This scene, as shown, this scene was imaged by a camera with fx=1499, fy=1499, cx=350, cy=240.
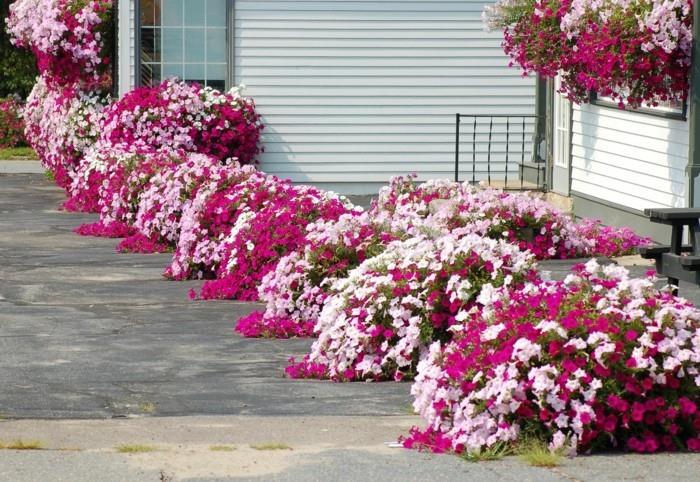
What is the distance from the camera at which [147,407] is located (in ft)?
29.6

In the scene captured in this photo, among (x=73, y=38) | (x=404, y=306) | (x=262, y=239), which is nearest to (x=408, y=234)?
(x=262, y=239)

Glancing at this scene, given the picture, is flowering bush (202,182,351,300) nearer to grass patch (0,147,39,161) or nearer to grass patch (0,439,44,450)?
grass patch (0,439,44,450)

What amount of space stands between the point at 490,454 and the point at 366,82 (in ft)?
52.7

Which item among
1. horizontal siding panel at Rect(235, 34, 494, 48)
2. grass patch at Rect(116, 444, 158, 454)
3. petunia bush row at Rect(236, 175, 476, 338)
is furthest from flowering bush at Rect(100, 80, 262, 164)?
grass patch at Rect(116, 444, 158, 454)

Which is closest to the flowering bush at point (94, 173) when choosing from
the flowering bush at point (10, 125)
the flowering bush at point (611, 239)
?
the flowering bush at point (611, 239)

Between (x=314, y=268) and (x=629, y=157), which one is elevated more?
(x=629, y=157)

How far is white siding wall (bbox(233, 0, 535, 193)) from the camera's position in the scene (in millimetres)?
22750

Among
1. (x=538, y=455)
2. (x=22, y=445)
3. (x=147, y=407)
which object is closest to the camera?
(x=538, y=455)

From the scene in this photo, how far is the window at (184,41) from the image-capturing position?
74.1 ft

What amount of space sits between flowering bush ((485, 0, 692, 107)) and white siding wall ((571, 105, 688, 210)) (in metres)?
0.40

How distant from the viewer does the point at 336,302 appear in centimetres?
1022

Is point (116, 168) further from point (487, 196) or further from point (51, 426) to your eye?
point (51, 426)

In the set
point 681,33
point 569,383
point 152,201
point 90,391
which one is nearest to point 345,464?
point 569,383

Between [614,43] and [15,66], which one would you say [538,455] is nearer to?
[614,43]
